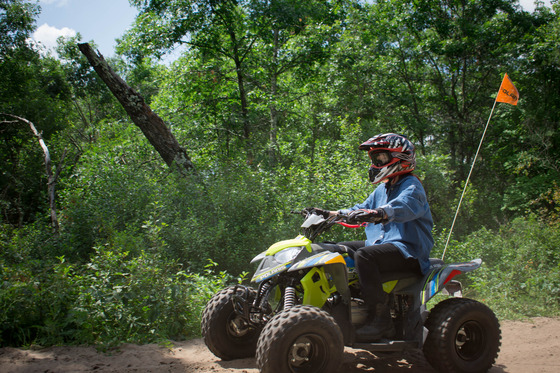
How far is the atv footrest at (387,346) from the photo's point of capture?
3.72m

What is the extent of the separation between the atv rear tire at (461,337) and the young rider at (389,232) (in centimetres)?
37

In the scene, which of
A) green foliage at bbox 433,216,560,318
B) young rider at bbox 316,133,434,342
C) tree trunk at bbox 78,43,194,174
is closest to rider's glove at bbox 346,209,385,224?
young rider at bbox 316,133,434,342

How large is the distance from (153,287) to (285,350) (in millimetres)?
2579

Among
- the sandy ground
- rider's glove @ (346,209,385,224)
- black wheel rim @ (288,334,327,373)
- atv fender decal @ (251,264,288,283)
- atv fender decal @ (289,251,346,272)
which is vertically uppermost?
rider's glove @ (346,209,385,224)

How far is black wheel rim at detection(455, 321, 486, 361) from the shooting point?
4.01 metres

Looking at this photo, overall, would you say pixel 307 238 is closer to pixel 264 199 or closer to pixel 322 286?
pixel 322 286

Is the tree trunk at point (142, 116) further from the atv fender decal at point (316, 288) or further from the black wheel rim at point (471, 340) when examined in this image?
the black wheel rim at point (471, 340)

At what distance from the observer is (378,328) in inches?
152

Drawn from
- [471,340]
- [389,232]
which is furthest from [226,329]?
[471,340]

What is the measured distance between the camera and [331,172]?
10406 mm

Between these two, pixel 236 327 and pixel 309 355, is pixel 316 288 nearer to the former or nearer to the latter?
pixel 309 355

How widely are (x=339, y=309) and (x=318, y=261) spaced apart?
1.65ft

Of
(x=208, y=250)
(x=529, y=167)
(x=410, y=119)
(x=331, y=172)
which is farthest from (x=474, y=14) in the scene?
(x=208, y=250)

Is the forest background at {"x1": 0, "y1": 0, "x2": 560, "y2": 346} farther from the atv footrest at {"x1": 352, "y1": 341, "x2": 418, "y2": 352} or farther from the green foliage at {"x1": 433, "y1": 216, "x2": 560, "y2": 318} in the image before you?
the atv footrest at {"x1": 352, "y1": 341, "x2": 418, "y2": 352}
